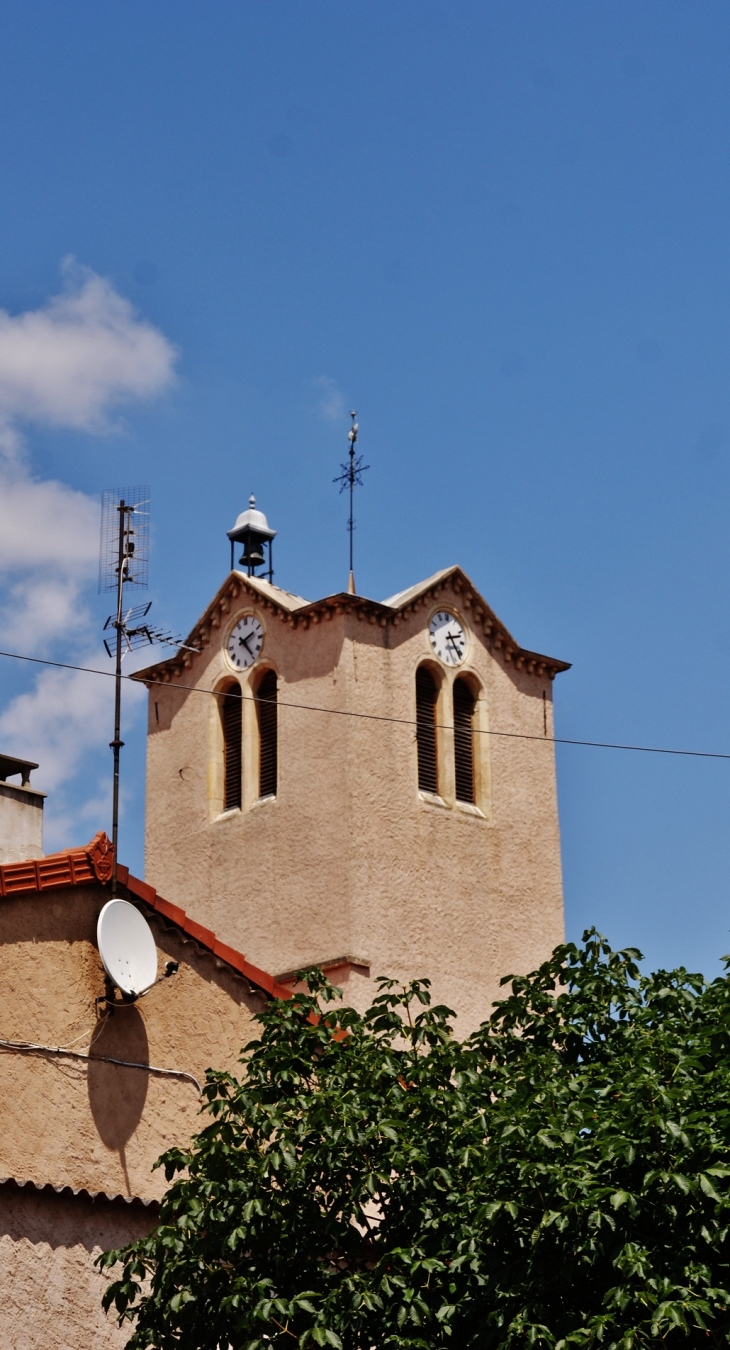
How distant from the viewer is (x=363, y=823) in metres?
28.4

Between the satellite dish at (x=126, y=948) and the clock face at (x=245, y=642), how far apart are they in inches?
550

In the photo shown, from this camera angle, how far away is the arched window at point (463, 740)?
30.4 meters

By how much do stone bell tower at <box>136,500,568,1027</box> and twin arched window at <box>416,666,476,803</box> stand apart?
0.03 metres

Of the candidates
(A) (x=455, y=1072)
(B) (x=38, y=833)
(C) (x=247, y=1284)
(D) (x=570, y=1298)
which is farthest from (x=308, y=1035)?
(B) (x=38, y=833)

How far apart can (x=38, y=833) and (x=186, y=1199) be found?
8.27m

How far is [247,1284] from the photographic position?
13055 mm

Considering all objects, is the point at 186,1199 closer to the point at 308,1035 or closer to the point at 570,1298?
the point at 308,1035

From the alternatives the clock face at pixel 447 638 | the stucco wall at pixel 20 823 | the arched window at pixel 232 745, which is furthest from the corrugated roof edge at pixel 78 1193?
the clock face at pixel 447 638

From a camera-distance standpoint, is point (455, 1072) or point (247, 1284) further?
point (455, 1072)

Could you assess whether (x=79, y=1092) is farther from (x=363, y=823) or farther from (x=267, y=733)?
(x=267, y=733)

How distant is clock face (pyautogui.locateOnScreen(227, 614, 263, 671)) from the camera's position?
3083 cm

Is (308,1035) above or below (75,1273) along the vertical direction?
above

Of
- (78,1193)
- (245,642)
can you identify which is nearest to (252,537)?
(245,642)

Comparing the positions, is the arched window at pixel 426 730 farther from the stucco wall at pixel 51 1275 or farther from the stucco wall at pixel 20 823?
the stucco wall at pixel 51 1275
